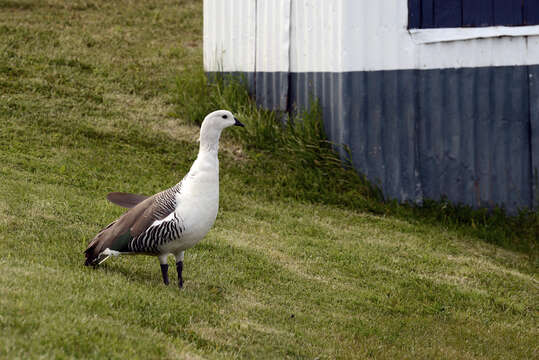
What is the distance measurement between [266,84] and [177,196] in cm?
710

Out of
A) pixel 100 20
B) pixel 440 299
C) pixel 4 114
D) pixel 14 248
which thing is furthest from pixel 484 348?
pixel 100 20

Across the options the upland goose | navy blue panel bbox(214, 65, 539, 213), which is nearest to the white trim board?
navy blue panel bbox(214, 65, 539, 213)

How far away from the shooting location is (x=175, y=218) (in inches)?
242

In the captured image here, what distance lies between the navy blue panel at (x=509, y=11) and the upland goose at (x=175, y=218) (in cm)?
630

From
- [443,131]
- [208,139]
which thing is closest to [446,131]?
[443,131]

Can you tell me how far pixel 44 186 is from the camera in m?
9.36

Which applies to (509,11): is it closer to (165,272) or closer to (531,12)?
(531,12)

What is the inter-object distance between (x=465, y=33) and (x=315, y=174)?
318 cm

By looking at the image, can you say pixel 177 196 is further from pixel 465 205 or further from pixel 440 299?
pixel 465 205

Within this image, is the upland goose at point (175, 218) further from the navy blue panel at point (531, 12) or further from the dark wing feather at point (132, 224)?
the navy blue panel at point (531, 12)

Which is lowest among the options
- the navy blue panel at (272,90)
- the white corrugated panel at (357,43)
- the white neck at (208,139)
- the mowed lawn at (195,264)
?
the mowed lawn at (195,264)

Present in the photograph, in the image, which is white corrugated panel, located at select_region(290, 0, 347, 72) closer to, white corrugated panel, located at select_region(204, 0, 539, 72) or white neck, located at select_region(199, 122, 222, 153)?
white corrugated panel, located at select_region(204, 0, 539, 72)

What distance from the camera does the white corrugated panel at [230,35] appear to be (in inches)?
524

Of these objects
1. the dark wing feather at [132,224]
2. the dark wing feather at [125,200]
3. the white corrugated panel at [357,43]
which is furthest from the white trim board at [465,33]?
the dark wing feather at [132,224]
